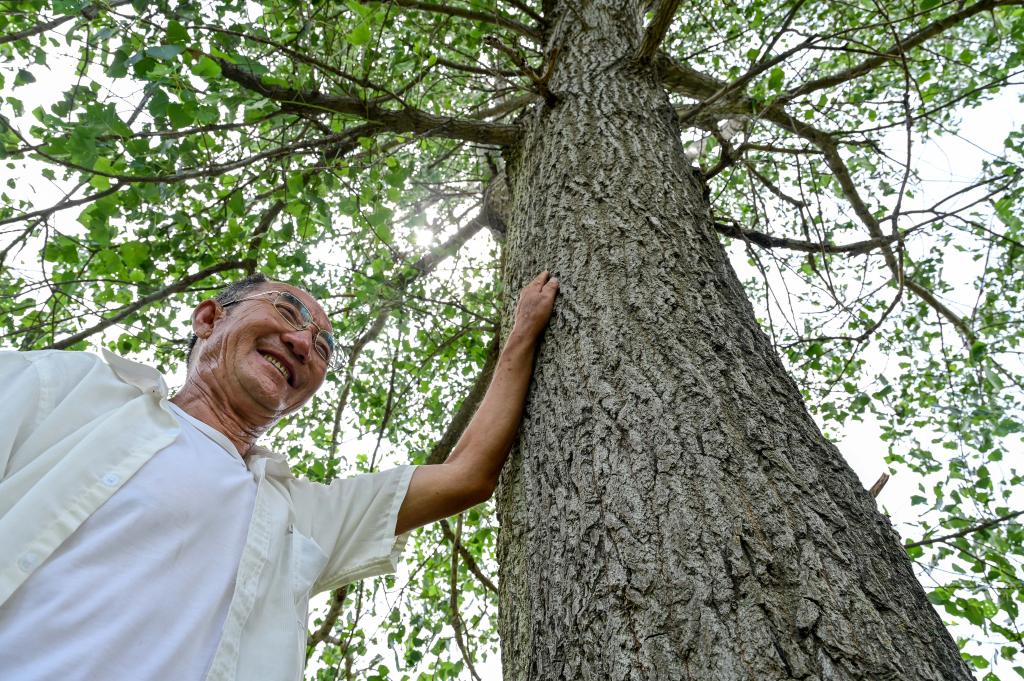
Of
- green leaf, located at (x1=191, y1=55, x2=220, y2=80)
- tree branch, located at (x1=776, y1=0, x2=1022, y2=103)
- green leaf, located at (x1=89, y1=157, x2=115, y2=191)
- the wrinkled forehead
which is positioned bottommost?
the wrinkled forehead

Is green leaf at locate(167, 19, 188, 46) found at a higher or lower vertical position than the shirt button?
higher

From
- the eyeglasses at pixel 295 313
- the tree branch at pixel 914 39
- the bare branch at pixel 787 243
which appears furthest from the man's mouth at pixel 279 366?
the tree branch at pixel 914 39

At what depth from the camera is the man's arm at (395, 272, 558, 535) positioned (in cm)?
181

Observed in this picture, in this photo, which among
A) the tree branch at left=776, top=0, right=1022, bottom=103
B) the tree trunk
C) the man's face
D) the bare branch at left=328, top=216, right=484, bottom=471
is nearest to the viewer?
the tree trunk

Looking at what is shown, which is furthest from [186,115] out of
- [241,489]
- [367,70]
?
[241,489]

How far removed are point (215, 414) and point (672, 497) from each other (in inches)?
67.2

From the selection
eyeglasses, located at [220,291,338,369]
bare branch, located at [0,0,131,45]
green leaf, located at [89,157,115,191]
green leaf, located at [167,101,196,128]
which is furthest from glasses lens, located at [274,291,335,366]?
bare branch, located at [0,0,131,45]

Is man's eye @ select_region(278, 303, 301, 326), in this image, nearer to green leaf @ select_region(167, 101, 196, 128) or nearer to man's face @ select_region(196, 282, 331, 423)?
man's face @ select_region(196, 282, 331, 423)

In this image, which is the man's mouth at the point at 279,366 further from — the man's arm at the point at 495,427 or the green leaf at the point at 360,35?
the green leaf at the point at 360,35

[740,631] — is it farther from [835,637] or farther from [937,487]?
[937,487]

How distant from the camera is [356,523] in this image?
2014mm

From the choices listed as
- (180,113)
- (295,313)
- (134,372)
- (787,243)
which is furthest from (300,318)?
(787,243)

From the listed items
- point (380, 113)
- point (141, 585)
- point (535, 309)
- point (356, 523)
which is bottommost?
point (141, 585)

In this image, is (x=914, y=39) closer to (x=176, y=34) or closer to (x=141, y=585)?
(x=176, y=34)
